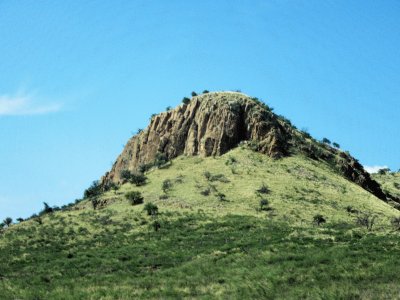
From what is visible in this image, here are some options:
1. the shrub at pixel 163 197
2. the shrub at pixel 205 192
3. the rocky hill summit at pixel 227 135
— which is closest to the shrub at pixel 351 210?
the shrub at pixel 205 192

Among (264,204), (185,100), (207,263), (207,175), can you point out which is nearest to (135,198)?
(207,175)

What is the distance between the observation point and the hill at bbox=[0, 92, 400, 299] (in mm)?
27438

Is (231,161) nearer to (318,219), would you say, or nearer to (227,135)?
(227,135)

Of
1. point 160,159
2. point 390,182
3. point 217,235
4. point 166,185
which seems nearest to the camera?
point 217,235

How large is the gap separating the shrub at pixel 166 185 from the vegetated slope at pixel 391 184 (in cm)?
4182

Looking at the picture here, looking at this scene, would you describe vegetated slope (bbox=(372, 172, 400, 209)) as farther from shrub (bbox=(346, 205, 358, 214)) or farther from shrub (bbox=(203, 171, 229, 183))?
shrub (bbox=(203, 171, 229, 183))

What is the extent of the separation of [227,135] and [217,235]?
139 ft

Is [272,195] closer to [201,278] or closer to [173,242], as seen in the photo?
[173,242]

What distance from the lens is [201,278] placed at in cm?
3002

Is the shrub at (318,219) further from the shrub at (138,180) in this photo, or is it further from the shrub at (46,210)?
the shrub at (46,210)

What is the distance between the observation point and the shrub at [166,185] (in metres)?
78.6

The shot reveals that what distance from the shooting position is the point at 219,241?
47656mm

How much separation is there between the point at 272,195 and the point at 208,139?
78.4 feet

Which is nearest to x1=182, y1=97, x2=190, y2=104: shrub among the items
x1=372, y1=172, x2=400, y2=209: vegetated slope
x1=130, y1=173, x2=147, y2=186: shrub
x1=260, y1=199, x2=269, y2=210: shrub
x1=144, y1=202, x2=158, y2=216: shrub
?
x1=130, y1=173, x2=147, y2=186: shrub
